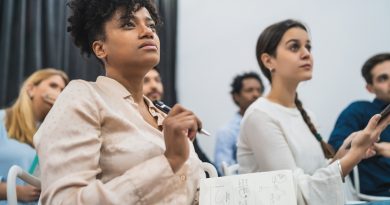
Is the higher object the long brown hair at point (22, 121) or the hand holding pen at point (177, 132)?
the hand holding pen at point (177, 132)

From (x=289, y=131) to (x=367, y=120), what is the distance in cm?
53

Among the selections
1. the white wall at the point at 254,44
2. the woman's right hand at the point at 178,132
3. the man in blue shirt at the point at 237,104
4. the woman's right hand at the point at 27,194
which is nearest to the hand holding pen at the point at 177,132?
the woman's right hand at the point at 178,132

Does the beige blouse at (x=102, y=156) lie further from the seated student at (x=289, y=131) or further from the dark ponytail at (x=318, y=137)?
the dark ponytail at (x=318, y=137)

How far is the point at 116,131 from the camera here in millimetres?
843

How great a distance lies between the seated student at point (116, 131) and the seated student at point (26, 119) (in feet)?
2.72

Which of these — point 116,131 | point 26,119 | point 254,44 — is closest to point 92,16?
point 116,131

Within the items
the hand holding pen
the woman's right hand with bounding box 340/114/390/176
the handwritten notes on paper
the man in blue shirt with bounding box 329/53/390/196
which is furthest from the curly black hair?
the man in blue shirt with bounding box 329/53/390/196

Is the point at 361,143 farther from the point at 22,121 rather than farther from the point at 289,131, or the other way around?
the point at 22,121

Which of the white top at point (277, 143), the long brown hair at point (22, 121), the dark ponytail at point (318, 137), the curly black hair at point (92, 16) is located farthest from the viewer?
the long brown hair at point (22, 121)

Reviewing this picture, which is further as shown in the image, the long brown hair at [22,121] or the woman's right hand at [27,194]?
the long brown hair at [22,121]

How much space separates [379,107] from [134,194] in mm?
1346

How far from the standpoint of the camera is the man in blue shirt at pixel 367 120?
157 centimetres

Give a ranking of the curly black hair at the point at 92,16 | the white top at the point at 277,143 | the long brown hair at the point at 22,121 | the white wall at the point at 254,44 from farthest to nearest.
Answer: the white wall at the point at 254,44 < the long brown hair at the point at 22,121 < the white top at the point at 277,143 < the curly black hair at the point at 92,16

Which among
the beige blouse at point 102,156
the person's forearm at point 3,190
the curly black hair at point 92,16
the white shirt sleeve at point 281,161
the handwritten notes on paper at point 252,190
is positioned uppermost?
the curly black hair at point 92,16
